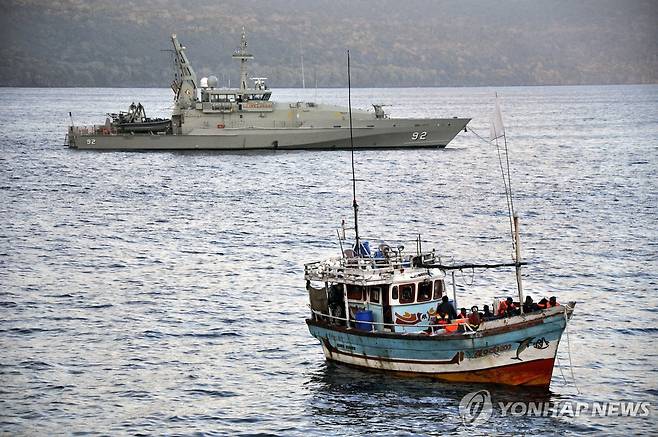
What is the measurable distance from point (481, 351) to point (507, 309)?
1963 millimetres

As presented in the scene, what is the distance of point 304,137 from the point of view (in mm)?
125875

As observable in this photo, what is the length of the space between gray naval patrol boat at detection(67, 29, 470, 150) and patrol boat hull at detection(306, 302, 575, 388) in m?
82.8

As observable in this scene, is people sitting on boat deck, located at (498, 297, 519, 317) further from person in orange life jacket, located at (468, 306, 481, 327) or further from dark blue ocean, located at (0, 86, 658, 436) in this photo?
dark blue ocean, located at (0, 86, 658, 436)

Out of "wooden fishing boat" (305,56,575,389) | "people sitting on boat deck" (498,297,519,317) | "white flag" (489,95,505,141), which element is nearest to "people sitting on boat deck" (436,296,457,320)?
"wooden fishing boat" (305,56,575,389)

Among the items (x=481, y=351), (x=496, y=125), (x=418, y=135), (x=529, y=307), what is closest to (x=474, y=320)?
(x=481, y=351)

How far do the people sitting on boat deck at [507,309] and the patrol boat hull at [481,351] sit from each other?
48.7 inches

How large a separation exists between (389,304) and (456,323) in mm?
2760

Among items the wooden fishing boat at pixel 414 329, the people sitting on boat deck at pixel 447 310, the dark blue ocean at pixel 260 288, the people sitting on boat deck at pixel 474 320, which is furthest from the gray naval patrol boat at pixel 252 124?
the people sitting on boat deck at pixel 474 320

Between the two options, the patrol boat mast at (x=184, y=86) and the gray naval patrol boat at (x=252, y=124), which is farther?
the patrol boat mast at (x=184, y=86)

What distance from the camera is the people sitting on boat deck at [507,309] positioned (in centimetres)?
3909

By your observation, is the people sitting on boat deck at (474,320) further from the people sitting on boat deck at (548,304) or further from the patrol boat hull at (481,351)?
the people sitting on boat deck at (548,304)

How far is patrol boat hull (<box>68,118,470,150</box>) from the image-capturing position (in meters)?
125

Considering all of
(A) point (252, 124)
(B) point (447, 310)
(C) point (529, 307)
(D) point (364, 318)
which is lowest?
(D) point (364, 318)

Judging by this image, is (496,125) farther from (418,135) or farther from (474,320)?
(418,135)
